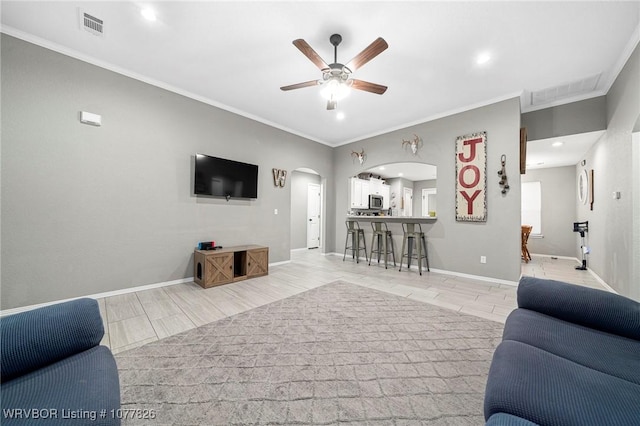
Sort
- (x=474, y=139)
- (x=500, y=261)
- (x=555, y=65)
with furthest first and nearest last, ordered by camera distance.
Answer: (x=474, y=139) → (x=500, y=261) → (x=555, y=65)

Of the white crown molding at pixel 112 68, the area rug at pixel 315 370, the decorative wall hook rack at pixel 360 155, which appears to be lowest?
the area rug at pixel 315 370

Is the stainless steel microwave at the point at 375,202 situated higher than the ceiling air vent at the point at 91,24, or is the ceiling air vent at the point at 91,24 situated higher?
the ceiling air vent at the point at 91,24

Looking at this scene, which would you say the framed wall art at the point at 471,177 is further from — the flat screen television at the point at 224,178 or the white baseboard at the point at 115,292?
the white baseboard at the point at 115,292

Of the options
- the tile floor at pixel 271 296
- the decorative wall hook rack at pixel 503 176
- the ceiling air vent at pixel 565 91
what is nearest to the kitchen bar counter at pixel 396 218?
the tile floor at pixel 271 296

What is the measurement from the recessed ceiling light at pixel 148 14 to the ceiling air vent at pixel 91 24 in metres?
0.50

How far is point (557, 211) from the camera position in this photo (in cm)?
654

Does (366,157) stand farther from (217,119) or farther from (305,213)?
(217,119)

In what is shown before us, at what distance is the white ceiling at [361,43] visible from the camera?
227cm

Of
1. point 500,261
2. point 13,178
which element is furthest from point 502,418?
point 13,178

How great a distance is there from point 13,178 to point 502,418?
174 inches

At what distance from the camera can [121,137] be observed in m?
3.24

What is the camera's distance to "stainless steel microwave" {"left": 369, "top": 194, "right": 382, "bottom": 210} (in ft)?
24.3

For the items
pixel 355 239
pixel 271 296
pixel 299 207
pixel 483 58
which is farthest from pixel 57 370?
pixel 299 207

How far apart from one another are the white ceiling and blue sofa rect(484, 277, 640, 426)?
256 centimetres
